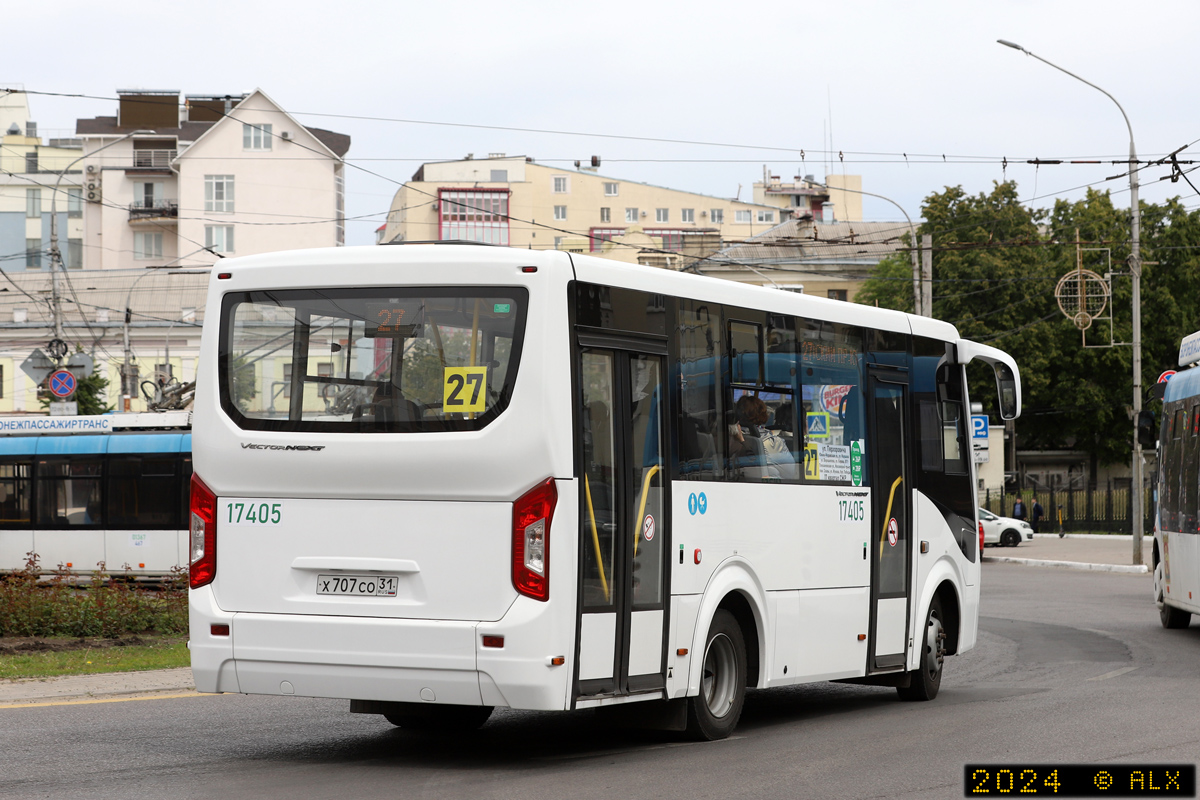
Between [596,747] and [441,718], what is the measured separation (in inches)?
56.9

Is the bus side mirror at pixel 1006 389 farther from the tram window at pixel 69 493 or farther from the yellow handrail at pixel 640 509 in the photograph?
the tram window at pixel 69 493

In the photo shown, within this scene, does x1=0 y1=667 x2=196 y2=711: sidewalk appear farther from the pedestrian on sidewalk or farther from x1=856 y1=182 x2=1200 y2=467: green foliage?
x1=856 y1=182 x2=1200 y2=467: green foliage

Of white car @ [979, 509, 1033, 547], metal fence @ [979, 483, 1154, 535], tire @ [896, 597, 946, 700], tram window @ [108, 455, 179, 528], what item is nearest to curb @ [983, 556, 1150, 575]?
white car @ [979, 509, 1033, 547]

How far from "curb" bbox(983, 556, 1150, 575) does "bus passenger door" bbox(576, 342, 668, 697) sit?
29.3 metres

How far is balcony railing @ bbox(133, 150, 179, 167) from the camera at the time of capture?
316ft

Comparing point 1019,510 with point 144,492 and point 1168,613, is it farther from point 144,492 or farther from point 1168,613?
point 1168,613

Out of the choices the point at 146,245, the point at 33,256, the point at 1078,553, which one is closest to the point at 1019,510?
the point at 1078,553

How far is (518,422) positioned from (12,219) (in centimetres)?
10242

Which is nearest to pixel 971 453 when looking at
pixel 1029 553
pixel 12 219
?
pixel 1029 553

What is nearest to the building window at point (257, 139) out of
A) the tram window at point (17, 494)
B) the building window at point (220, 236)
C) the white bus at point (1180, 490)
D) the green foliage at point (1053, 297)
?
the building window at point (220, 236)

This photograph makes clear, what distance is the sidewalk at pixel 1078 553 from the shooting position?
3859 cm

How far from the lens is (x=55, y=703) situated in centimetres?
1204

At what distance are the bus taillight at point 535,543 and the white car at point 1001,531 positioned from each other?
132ft

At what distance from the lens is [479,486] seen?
28.8ft
